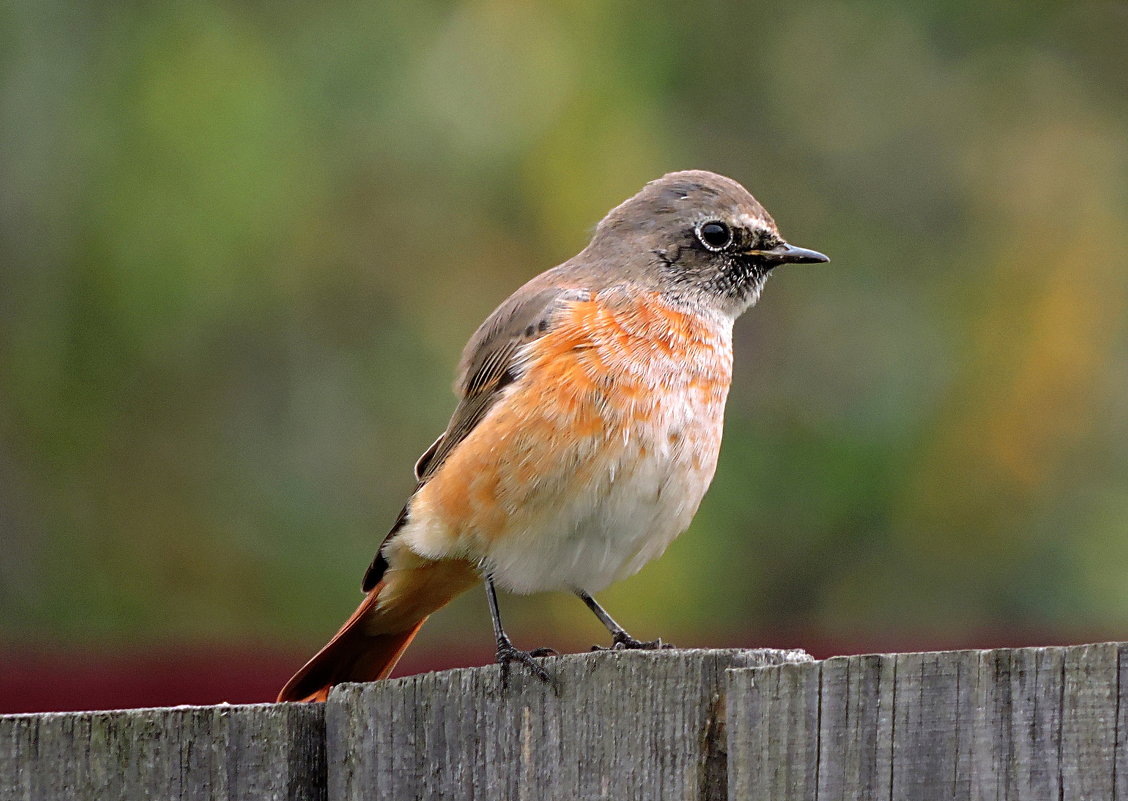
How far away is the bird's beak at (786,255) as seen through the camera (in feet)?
15.1

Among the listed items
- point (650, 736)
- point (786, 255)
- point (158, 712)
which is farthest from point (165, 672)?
point (650, 736)

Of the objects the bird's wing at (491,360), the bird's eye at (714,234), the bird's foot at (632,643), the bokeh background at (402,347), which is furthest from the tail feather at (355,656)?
the bokeh background at (402,347)

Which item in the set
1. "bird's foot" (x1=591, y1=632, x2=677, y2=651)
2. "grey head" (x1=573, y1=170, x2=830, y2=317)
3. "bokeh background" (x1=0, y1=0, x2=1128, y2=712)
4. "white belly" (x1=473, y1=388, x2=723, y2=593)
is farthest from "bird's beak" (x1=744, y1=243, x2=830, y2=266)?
"bokeh background" (x1=0, y1=0, x2=1128, y2=712)

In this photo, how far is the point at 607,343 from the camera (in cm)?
418

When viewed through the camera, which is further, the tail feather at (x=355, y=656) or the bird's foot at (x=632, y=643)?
the tail feather at (x=355, y=656)

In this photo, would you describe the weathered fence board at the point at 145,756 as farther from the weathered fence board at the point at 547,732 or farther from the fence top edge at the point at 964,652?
the fence top edge at the point at 964,652

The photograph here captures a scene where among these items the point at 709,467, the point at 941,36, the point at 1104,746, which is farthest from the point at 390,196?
the point at 1104,746

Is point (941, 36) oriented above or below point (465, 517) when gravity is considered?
above

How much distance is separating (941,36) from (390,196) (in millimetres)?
3302

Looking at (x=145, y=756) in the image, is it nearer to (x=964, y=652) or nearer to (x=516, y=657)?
(x=516, y=657)

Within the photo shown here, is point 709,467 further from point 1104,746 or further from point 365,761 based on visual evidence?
point 1104,746

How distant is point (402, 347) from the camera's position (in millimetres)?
7465

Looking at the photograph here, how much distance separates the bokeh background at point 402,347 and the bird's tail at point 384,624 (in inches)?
93.7

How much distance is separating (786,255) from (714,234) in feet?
0.77
